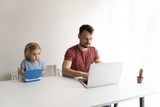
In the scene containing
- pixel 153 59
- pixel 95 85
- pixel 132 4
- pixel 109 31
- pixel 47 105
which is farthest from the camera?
pixel 109 31

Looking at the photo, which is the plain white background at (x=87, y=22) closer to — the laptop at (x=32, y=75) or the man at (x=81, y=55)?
the man at (x=81, y=55)

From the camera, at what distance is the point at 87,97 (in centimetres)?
117

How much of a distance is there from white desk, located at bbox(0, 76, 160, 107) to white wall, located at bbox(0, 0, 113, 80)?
96cm

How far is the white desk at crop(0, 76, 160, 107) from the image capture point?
3.53 ft

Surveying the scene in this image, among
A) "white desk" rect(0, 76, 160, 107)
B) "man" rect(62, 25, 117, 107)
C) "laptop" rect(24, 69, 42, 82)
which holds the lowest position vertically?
"white desk" rect(0, 76, 160, 107)

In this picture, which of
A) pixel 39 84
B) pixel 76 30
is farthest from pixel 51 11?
pixel 39 84

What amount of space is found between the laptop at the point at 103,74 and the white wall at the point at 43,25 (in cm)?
124

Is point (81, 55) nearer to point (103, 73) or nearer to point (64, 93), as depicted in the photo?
point (103, 73)

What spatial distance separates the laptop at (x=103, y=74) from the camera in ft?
4.25

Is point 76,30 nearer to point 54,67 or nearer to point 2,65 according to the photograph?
point 54,67

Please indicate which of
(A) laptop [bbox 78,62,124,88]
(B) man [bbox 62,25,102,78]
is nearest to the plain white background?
(A) laptop [bbox 78,62,124,88]

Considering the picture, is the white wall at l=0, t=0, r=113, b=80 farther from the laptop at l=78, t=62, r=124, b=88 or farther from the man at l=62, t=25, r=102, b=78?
the laptop at l=78, t=62, r=124, b=88

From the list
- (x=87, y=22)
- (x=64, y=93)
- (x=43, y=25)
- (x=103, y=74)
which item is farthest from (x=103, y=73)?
(x=87, y=22)

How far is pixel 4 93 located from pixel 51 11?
1.51 meters
